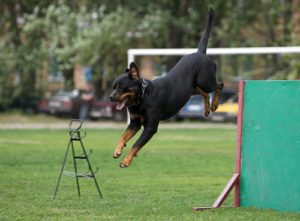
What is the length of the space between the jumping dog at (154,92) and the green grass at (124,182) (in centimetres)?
173

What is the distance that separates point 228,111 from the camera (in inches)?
1179

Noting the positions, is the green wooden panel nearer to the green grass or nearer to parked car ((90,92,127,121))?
the green grass

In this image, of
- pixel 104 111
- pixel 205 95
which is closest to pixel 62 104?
pixel 104 111

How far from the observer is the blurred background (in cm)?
3072

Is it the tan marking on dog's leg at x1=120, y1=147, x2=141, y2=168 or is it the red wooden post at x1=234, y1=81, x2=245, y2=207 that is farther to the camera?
the red wooden post at x1=234, y1=81, x2=245, y2=207

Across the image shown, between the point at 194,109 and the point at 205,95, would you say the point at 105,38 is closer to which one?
the point at 194,109

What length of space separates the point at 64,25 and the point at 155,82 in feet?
81.6

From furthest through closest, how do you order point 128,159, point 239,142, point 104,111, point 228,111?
point 104,111 → point 228,111 → point 239,142 → point 128,159

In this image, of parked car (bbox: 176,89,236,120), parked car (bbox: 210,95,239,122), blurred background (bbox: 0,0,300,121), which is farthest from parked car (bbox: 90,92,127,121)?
parked car (bbox: 210,95,239,122)

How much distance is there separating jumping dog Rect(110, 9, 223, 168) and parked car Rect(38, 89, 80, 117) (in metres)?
23.5

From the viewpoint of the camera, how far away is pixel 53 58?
3384cm

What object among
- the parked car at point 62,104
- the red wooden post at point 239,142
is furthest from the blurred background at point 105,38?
the red wooden post at point 239,142

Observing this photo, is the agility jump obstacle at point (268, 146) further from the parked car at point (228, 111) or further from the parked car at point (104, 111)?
the parked car at point (104, 111)

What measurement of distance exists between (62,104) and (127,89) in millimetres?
24386
